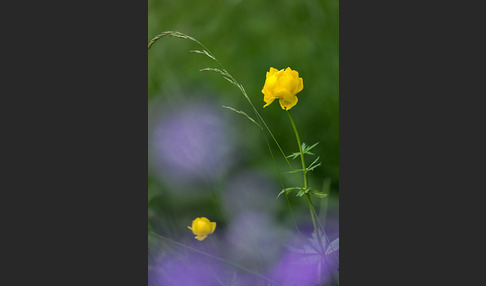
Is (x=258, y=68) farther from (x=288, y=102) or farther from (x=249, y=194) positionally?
(x=249, y=194)

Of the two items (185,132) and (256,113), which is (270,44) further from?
(185,132)

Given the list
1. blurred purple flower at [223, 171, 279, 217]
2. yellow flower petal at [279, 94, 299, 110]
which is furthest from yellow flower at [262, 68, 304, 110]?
blurred purple flower at [223, 171, 279, 217]

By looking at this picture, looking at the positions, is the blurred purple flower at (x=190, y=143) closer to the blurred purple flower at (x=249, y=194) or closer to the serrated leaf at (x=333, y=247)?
the blurred purple flower at (x=249, y=194)

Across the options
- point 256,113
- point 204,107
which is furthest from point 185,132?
point 256,113

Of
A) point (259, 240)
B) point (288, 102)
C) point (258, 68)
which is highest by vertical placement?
point (258, 68)

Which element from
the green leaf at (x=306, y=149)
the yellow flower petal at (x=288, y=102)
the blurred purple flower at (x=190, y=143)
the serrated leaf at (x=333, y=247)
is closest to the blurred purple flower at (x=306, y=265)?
the serrated leaf at (x=333, y=247)

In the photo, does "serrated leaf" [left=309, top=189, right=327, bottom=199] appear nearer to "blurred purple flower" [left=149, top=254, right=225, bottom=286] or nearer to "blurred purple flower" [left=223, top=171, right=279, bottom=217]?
"blurred purple flower" [left=223, top=171, right=279, bottom=217]

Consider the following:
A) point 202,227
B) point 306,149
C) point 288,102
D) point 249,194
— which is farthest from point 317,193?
point 202,227
